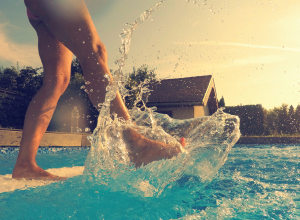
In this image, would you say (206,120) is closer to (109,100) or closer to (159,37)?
(159,37)

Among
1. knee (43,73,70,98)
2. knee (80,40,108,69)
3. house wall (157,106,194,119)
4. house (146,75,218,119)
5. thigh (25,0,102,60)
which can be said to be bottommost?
knee (43,73,70,98)

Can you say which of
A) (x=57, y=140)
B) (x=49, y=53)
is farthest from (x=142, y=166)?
(x=57, y=140)

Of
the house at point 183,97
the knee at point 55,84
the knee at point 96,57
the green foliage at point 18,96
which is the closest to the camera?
the knee at point 96,57

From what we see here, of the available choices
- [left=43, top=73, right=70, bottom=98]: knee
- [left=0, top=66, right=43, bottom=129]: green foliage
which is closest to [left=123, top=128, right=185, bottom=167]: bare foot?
[left=43, top=73, right=70, bottom=98]: knee

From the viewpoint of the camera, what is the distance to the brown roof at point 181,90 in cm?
1198

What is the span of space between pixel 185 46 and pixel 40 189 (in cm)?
226

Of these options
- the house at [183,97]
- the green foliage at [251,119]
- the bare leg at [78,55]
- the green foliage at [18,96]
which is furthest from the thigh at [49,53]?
the green foliage at [251,119]

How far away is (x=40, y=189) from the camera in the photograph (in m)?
1.02

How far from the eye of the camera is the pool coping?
424 centimetres

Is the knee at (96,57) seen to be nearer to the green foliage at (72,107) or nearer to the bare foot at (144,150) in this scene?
the bare foot at (144,150)

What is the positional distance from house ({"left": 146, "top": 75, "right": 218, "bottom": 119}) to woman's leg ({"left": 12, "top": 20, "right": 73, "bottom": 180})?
10.2 metres

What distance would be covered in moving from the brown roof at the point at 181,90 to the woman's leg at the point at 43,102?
403 inches

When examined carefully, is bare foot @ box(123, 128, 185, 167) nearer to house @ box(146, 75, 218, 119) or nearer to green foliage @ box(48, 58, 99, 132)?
green foliage @ box(48, 58, 99, 132)

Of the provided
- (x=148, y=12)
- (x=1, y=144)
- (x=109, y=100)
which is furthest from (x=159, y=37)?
(x=1, y=144)
